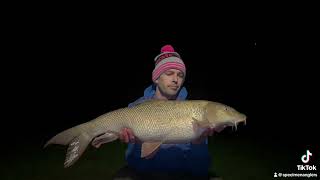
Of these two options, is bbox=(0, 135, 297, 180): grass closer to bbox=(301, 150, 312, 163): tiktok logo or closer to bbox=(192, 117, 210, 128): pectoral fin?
bbox=(301, 150, 312, 163): tiktok logo

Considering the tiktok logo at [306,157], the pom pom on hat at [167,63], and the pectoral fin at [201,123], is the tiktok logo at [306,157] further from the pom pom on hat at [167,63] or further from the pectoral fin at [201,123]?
the pectoral fin at [201,123]

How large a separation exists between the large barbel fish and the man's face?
54cm

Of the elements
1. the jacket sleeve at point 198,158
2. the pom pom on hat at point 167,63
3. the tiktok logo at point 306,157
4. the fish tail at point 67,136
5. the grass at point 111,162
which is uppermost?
the pom pom on hat at point 167,63

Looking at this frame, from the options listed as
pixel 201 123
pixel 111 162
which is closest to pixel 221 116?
pixel 201 123

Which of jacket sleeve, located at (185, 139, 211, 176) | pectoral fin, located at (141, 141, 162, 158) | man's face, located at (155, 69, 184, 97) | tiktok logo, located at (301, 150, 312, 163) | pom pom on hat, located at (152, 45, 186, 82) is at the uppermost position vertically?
pom pom on hat, located at (152, 45, 186, 82)

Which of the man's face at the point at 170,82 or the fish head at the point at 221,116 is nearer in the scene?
the fish head at the point at 221,116

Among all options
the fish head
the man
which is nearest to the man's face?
the man

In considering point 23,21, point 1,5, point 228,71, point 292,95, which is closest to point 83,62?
point 23,21

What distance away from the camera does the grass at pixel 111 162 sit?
4.23 meters

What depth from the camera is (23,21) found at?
25797mm

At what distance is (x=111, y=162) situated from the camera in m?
4.84

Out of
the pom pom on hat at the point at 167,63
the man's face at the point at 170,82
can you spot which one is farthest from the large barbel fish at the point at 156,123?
the pom pom on hat at the point at 167,63

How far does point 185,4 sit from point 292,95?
48.2 ft

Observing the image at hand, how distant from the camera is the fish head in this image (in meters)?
2.41
